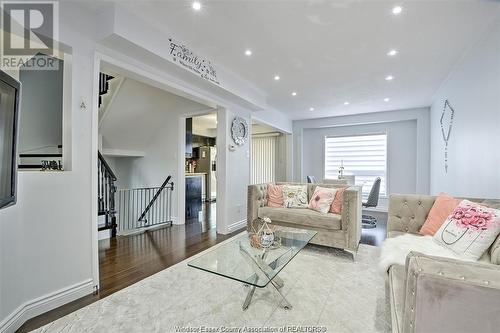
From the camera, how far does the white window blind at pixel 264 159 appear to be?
7.56m

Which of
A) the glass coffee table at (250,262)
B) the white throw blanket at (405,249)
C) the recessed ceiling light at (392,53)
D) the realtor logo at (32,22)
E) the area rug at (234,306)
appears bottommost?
the area rug at (234,306)

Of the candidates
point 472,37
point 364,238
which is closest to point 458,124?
point 472,37

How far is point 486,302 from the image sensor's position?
2.53 feet

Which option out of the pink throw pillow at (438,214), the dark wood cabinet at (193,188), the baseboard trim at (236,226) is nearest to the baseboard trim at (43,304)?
the baseboard trim at (236,226)

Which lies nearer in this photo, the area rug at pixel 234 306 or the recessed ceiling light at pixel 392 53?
the area rug at pixel 234 306

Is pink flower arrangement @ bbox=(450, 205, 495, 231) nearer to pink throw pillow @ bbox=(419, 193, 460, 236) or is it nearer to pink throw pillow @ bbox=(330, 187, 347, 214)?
pink throw pillow @ bbox=(419, 193, 460, 236)

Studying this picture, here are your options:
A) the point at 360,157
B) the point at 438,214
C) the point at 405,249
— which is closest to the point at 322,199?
the point at 438,214

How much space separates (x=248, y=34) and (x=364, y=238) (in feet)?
11.6

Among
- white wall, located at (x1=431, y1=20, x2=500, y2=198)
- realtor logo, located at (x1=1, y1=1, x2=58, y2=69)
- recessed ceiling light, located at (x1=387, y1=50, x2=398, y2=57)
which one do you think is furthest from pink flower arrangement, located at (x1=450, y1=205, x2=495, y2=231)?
realtor logo, located at (x1=1, y1=1, x2=58, y2=69)

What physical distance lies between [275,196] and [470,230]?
2.42 meters

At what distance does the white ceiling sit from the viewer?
2.14 meters

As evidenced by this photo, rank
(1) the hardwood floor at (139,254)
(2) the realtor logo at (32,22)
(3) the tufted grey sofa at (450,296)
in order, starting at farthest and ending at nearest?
1. (1) the hardwood floor at (139,254)
2. (2) the realtor logo at (32,22)
3. (3) the tufted grey sofa at (450,296)

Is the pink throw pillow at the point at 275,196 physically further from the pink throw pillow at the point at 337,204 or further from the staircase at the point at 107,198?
the staircase at the point at 107,198

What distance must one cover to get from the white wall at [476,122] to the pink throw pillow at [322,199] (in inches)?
62.7
